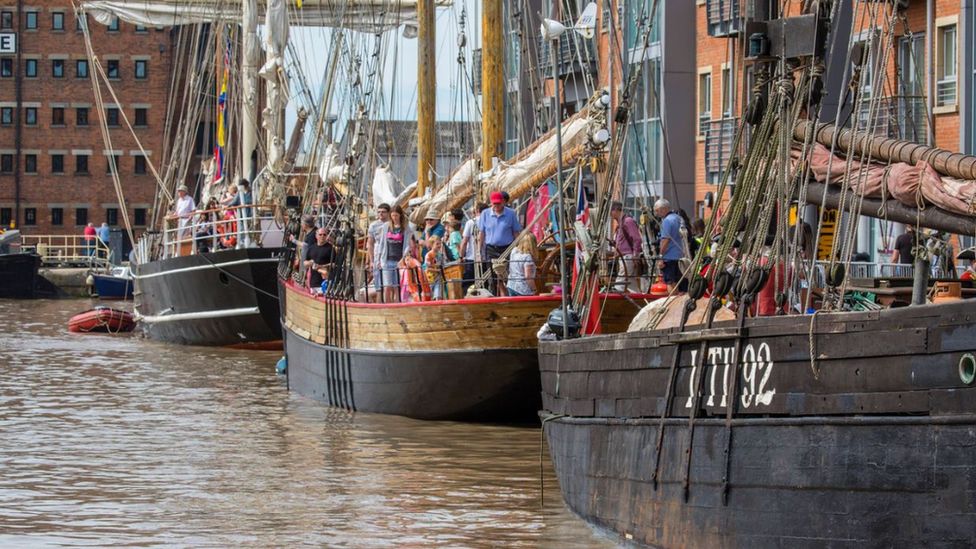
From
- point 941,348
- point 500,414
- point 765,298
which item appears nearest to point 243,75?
point 500,414

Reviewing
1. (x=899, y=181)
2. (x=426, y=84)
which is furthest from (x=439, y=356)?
(x=426, y=84)

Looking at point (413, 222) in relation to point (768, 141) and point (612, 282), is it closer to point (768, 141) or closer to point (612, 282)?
point (612, 282)

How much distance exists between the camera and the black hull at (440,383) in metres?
20.6

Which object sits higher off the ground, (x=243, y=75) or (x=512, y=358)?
(x=243, y=75)

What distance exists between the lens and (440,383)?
21.4 metres

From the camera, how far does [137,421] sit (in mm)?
23000

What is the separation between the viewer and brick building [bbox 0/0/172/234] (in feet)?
320

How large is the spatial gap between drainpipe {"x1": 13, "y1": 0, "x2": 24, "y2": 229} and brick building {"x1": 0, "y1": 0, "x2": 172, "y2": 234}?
0.05 metres

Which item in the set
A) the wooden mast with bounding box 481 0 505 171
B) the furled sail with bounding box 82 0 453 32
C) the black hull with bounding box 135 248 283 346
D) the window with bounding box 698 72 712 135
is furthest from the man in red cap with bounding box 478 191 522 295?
the window with bounding box 698 72 712 135

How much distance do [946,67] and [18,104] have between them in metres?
72.3

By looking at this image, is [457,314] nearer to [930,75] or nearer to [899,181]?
[930,75]

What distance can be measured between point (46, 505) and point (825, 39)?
7749mm

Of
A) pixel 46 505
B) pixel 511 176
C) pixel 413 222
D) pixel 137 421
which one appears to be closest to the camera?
pixel 46 505

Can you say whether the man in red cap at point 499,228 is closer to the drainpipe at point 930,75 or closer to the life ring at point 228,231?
the drainpipe at point 930,75
